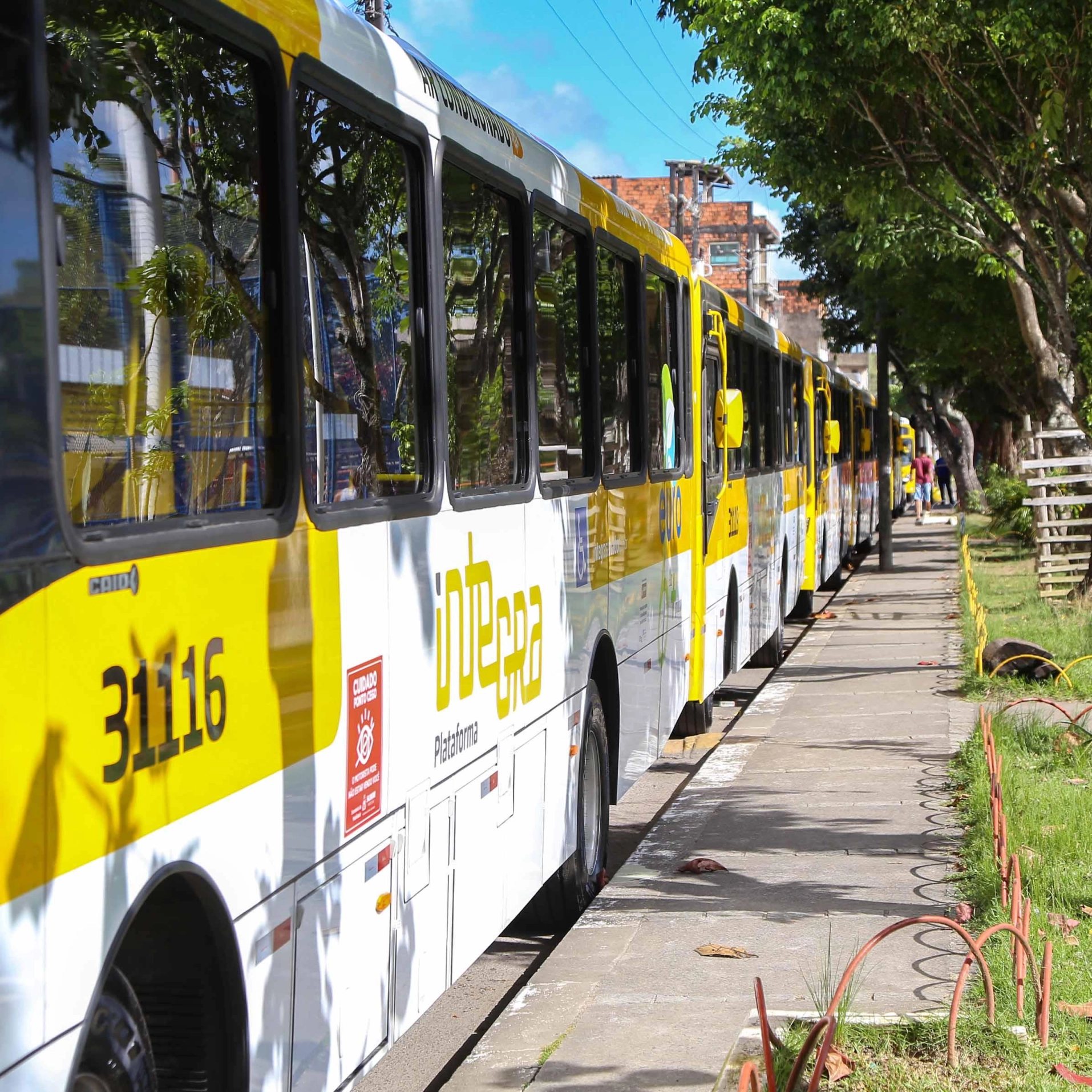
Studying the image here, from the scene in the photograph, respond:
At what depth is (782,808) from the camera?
909cm

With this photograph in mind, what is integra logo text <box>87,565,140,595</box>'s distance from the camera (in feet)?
8.82

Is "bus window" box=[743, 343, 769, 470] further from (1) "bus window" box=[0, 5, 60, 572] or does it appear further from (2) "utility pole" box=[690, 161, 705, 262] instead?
(2) "utility pole" box=[690, 161, 705, 262]

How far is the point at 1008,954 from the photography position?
5.80 meters

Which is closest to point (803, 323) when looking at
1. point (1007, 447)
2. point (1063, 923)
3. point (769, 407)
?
point (1007, 447)

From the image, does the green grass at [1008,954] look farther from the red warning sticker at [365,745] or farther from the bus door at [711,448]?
the bus door at [711,448]

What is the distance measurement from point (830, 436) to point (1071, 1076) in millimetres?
18281

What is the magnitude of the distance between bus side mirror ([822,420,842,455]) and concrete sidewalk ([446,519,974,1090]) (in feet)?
31.5

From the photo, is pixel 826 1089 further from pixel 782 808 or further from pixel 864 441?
pixel 864 441

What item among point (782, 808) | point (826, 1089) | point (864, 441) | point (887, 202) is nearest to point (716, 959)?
point (826, 1089)

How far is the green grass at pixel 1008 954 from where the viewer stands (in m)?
4.75

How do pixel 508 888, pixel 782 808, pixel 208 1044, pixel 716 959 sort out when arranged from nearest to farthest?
pixel 208 1044 → pixel 508 888 → pixel 716 959 → pixel 782 808

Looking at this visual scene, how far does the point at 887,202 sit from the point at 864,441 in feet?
48.6

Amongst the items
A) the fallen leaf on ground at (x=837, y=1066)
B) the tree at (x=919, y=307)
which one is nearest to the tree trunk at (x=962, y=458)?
the tree at (x=919, y=307)

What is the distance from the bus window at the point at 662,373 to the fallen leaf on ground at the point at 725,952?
3.08m
